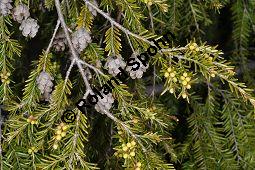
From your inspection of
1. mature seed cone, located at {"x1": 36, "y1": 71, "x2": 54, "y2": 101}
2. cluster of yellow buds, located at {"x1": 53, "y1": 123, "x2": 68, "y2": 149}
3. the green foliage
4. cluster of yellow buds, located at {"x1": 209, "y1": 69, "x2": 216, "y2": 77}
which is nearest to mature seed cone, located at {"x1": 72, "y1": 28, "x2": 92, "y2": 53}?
the green foliage

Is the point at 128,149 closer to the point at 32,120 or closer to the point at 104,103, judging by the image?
the point at 104,103

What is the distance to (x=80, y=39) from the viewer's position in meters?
1.20

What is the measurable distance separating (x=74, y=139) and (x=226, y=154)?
85 cm

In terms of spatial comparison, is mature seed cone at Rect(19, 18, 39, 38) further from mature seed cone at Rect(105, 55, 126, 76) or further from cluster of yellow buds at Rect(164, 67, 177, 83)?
cluster of yellow buds at Rect(164, 67, 177, 83)

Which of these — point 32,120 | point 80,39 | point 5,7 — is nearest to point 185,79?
point 80,39

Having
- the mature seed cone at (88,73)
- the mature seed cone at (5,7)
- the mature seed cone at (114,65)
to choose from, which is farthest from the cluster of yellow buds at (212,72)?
the mature seed cone at (5,7)

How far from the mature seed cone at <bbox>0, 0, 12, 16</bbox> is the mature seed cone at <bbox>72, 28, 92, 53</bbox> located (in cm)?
21

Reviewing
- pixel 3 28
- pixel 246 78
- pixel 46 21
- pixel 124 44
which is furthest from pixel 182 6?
pixel 3 28

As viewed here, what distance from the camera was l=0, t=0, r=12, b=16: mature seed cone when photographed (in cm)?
121

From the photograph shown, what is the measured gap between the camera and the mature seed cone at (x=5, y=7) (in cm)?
121

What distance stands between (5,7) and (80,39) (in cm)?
25

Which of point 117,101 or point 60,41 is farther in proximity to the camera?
point 117,101

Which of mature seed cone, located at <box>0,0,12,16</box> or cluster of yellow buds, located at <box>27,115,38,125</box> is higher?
mature seed cone, located at <box>0,0,12,16</box>

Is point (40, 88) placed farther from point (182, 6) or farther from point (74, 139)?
point (182, 6)
